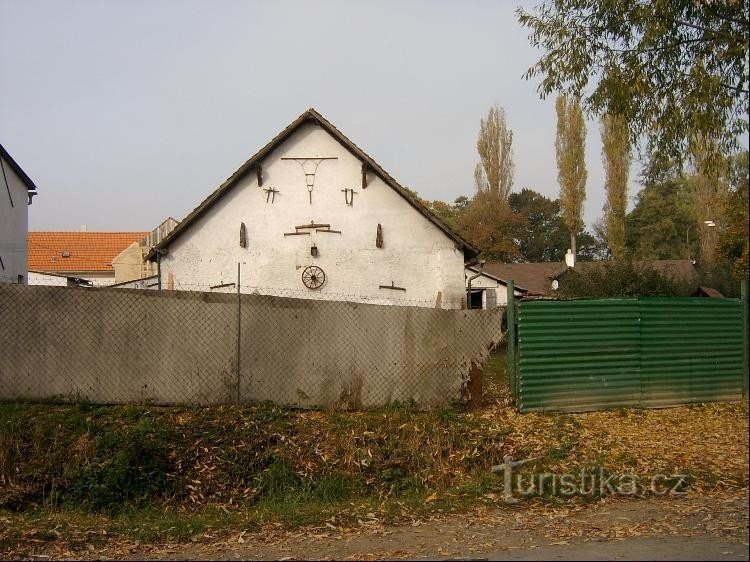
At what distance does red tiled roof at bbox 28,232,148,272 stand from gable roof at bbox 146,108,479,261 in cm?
2992

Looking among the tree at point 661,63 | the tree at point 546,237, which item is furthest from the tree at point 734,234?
the tree at point 546,237

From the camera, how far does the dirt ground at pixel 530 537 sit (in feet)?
19.4

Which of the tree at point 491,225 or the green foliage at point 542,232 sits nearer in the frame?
the tree at point 491,225

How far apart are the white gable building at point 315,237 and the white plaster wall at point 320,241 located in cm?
3

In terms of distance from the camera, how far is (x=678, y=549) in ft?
19.2

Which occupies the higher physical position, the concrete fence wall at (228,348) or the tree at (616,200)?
the tree at (616,200)

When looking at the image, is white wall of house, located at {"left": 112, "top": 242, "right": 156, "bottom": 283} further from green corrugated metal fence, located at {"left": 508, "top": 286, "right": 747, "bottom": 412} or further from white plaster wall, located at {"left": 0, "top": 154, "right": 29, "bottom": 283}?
green corrugated metal fence, located at {"left": 508, "top": 286, "right": 747, "bottom": 412}

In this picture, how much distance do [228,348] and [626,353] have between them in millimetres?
5222

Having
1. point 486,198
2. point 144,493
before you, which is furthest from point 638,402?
point 486,198

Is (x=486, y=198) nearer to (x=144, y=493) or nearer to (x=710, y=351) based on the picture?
(x=710, y=351)

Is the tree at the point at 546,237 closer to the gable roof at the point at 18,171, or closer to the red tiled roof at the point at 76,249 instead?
the red tiled roof at the point at 76,249

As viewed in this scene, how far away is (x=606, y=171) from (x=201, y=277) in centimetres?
3126

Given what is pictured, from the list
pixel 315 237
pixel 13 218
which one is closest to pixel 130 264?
pixel 13 218

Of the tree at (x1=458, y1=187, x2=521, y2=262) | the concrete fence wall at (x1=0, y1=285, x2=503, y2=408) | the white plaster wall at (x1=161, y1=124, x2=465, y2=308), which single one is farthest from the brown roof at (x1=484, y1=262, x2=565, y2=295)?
the concrete fence wall at (x1=0, y1=285, x2=503, y2=408)
